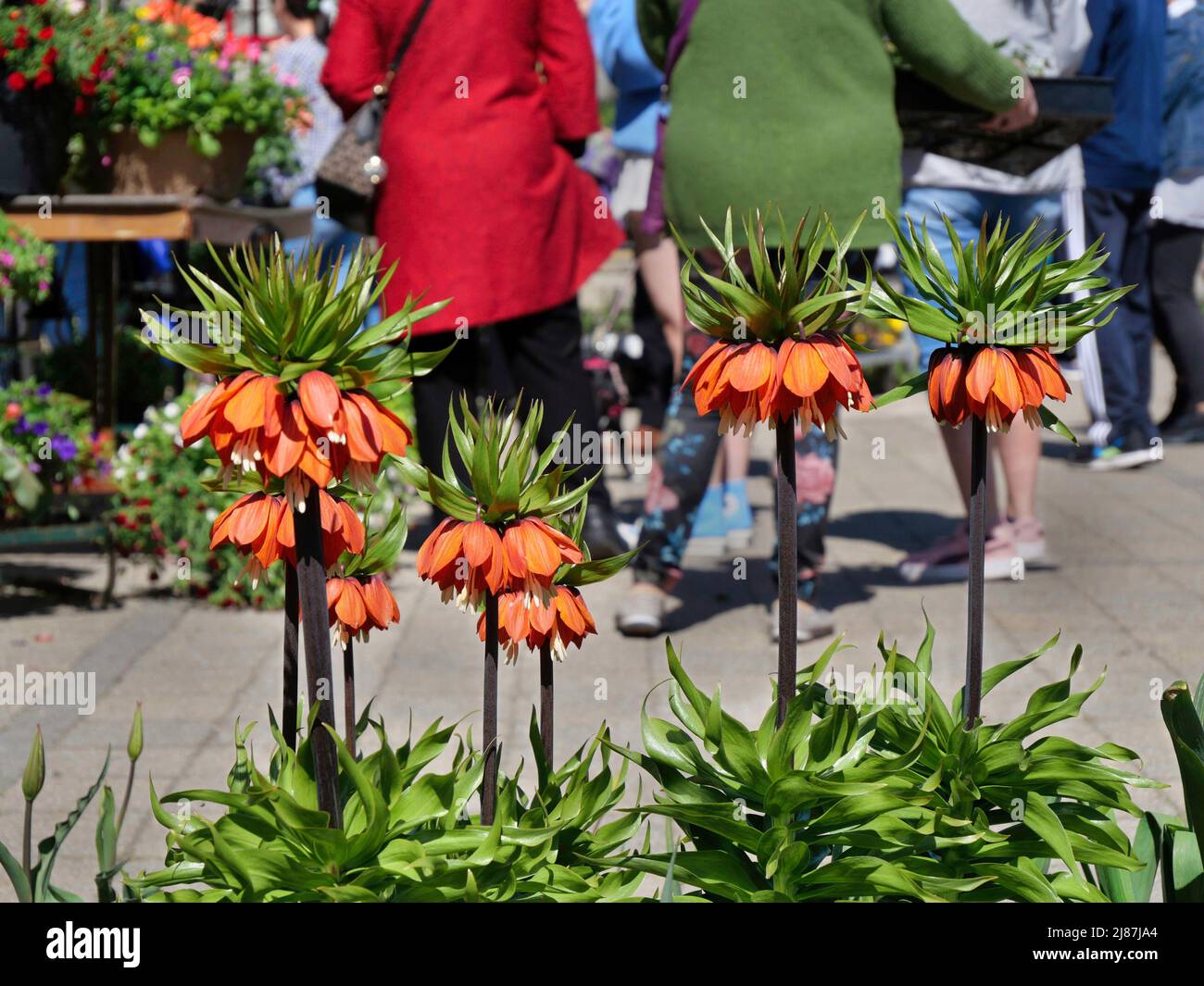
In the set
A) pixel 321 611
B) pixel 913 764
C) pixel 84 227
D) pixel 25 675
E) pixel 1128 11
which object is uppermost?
pixel 1128 11

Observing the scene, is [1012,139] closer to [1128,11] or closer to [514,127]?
[514,127]

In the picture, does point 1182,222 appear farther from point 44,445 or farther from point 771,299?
point 771,299

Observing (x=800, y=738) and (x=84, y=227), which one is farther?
(x=84, y=227)

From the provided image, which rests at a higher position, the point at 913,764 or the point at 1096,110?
the point at 1096,110

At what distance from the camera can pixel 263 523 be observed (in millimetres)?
2090

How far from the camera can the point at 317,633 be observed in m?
1.98

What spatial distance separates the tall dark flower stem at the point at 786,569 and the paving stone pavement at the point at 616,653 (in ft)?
4.41

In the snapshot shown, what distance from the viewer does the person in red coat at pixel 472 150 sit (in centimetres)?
502

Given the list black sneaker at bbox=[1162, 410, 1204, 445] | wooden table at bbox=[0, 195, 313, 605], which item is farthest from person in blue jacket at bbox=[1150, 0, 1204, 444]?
wooden table at bbox=[0, 195, 313, 605]

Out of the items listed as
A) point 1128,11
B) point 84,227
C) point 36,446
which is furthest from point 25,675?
point 1128,11

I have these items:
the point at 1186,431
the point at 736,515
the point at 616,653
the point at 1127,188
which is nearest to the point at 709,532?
the point at 736,515
